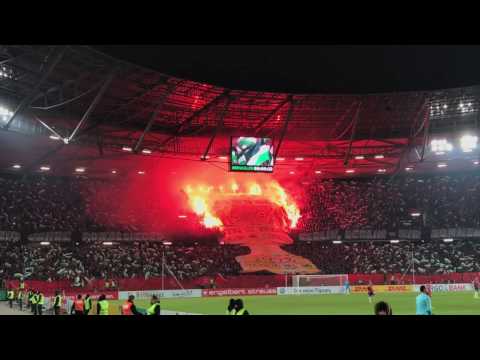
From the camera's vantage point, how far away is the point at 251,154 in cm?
4441

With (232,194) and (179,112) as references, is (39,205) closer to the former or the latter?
(179,112)

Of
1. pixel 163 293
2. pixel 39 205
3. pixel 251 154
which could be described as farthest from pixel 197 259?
pixel 39 205

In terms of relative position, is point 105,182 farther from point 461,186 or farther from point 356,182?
point 461,186

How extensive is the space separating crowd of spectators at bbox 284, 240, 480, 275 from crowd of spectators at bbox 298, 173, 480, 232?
2431 millimetres

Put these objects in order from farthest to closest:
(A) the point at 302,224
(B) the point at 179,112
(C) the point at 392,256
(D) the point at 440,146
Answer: (A) the point at 302,224
(C) the point at 392,256
(D) the point at 440,146
(B) the point at 179,112

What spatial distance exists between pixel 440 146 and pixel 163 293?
28.6 m

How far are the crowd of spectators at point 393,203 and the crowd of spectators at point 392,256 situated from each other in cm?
243

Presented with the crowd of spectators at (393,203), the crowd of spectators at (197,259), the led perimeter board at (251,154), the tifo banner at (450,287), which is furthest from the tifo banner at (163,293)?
the crowd of spectators at (393,203)

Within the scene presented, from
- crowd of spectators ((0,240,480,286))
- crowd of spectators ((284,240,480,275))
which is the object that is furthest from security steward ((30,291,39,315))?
crowd of spectators ((284,240,480,275))

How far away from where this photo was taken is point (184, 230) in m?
60.0

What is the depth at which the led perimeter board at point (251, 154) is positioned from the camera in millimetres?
44062
